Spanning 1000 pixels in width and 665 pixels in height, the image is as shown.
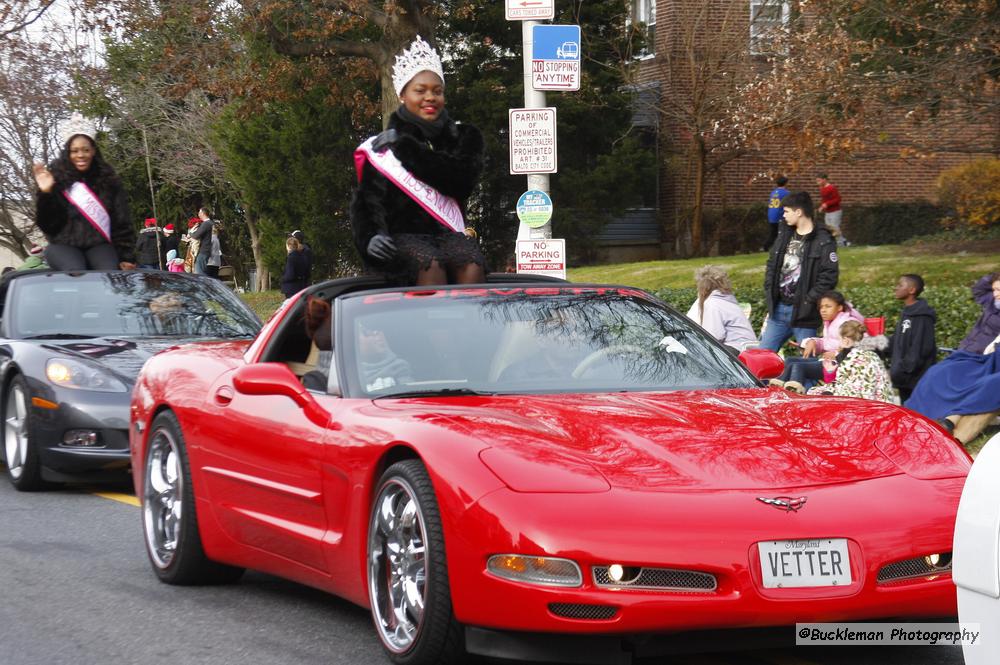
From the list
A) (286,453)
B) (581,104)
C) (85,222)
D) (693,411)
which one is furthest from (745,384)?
(581,104)

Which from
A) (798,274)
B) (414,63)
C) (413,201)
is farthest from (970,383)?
(414,63)

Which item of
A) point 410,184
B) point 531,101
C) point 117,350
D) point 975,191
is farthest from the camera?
point 975,191

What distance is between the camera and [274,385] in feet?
19.3

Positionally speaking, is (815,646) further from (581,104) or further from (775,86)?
(581,104)

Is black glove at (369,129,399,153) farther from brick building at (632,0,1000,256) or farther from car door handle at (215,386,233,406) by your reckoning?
brick building at (632,0,1000,256)

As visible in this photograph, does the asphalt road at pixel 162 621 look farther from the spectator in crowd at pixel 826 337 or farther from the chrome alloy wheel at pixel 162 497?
the spectator in crowd at pixel 826 337

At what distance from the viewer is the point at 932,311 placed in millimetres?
12352

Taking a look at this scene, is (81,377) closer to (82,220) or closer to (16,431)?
(16,431)

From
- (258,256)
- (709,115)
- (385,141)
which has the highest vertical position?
(385,141)

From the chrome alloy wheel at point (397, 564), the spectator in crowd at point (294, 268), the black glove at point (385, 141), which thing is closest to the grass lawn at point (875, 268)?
the spectator in crowd at point (294, 268)

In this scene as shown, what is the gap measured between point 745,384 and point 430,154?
263 centimetres

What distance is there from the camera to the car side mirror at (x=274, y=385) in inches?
232

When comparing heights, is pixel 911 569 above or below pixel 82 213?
below

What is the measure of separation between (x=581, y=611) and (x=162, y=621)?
231cm
